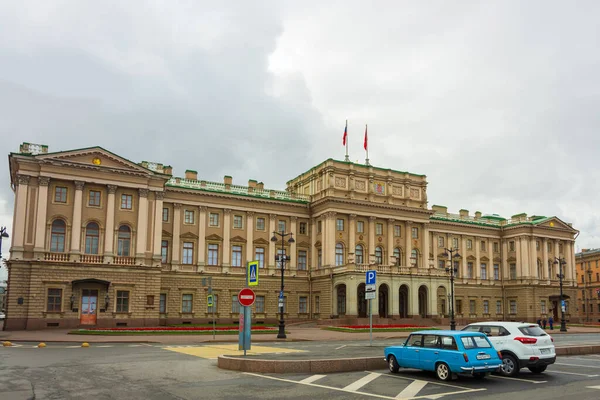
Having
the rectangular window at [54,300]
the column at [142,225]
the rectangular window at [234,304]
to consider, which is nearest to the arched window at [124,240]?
the column at [142,225]

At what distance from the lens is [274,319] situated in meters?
66.6

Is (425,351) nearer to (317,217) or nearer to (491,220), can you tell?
(317,217)

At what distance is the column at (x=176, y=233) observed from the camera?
6188 cm

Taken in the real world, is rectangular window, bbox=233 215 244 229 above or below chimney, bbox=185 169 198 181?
below

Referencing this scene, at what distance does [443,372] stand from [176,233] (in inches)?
1897

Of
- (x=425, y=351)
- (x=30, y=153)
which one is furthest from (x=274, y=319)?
(x=425, y=351)

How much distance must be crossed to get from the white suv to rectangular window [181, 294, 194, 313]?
46.2m

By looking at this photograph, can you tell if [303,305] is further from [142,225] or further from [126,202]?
[126,202]

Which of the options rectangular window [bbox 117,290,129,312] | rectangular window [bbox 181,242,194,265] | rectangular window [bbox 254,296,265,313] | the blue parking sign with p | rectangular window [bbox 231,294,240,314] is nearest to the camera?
the blue parking sign with p

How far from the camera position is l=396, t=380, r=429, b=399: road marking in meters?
15.3

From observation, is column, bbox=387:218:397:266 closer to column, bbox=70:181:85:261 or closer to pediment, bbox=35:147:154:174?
pediment, bbox=35:147:154:174

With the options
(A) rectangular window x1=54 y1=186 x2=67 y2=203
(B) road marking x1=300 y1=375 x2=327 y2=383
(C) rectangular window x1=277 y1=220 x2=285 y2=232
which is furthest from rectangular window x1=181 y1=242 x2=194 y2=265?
(B) road marking x1=300 y1=375 x2=327 y2=383

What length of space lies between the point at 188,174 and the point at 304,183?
54.7 ft

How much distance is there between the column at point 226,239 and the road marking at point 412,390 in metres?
48.7
